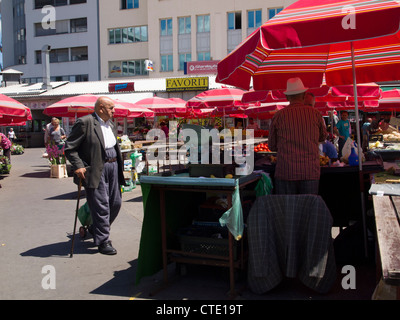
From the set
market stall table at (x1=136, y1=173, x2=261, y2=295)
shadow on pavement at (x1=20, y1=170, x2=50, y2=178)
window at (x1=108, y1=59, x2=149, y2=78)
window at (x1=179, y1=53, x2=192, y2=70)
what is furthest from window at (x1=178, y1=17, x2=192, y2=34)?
market stall table at (x1=136, y1=173, x2=261, y2=295)

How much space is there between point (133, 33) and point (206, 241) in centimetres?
4128

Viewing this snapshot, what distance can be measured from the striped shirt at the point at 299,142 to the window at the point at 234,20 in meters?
35.8

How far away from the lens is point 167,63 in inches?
1615

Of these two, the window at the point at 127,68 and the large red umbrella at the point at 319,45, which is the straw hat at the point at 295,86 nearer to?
the large red umbrella at the point at 319,45

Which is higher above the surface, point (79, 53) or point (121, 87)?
point (79, 53)

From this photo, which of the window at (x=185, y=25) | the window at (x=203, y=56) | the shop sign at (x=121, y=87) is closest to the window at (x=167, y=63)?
the window at (x=185, y=25)

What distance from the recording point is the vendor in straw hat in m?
4.61

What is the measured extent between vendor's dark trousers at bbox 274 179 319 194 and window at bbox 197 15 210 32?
36.7 meters

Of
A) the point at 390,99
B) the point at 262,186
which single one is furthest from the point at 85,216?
the point at 390,99

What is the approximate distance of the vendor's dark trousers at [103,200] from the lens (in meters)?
5.54

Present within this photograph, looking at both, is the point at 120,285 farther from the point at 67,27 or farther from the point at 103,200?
the point at 67,27

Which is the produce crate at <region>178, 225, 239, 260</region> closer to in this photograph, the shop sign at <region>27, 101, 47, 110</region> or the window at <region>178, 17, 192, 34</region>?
the shop sign at <region>27, 101, 47, 110</region>
